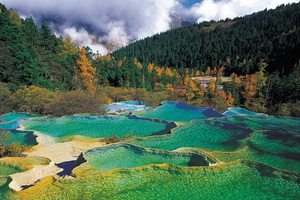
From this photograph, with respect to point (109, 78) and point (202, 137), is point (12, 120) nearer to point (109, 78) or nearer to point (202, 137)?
point (202, 137)

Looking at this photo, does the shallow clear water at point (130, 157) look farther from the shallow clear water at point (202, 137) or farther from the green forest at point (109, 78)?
the green forest at point (109, 78)

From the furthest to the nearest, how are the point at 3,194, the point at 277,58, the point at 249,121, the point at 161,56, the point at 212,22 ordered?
the point at 212,22, the point at 161,56, the point at 277,58, the point at 249,121, the point at 3,194

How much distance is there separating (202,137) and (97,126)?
6.47 m

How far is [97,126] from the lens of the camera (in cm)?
1798

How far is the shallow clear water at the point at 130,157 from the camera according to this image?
11.1 metres

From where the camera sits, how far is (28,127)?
680 inches

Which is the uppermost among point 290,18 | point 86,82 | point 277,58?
point 290,18

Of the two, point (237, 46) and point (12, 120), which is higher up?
point (237, 46)

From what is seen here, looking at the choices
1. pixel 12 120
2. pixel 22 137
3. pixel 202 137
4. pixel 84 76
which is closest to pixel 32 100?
pixel 12 120

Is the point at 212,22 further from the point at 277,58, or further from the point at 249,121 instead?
the point at 249,121

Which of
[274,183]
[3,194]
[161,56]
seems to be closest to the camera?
[3,194]

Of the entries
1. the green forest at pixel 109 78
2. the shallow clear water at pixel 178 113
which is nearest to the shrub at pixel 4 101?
the green forest at pixel 109 78

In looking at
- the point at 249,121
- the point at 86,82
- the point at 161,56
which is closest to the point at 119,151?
the point at 249,121

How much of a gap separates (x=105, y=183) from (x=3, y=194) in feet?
9.54
